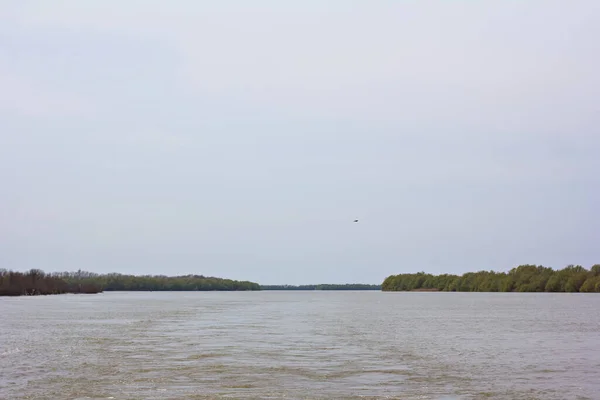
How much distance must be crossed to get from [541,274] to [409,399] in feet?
583

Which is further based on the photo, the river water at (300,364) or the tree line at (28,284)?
the tree line at (28,284)

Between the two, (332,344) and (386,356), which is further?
(332,344)

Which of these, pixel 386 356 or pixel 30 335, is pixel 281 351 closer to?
pixel 386 356

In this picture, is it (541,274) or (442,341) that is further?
(541,274)

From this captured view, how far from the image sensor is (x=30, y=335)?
4128 centimetres

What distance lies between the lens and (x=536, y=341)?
37094 mm

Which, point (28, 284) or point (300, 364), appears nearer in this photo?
point (300, 364)

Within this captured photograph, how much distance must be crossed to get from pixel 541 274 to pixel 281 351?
16716 centimetres

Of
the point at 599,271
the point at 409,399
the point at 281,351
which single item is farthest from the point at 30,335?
the point at 599,271

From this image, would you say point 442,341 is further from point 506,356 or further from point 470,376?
point 470,376

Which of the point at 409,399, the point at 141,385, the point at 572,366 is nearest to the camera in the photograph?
the point at 409,399

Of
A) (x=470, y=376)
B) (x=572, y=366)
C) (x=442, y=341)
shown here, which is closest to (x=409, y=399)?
(x=470, y=376)

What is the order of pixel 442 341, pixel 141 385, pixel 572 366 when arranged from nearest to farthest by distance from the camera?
pixel 141 385 → pixel 572 366 → pixel 442 341

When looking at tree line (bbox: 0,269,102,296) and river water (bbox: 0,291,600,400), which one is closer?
river water (bbox: 0,291,600,400)
